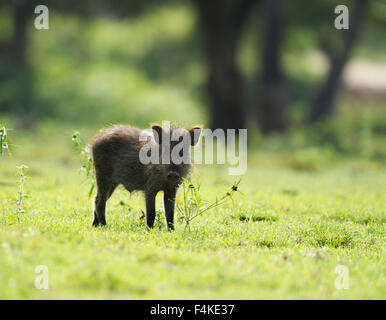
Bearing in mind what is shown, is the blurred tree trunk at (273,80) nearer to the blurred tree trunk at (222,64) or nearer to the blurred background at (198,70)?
the blurred background at (198,70)

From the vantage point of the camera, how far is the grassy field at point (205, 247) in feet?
17.2

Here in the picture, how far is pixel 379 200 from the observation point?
11.4m

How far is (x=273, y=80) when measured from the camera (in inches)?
968

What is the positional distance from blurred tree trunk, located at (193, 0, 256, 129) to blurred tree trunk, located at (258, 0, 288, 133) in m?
1.42

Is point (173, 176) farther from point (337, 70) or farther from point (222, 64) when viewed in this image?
point (337, 70)

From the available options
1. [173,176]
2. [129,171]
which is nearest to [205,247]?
[173,176]

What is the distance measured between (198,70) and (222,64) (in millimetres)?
11966

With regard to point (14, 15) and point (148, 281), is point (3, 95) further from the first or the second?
point (148, 281)

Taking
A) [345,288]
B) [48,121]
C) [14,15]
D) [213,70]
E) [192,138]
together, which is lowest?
[345,288]

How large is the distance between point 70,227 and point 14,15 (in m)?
24.6

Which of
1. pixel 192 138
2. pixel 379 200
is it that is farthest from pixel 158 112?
pixel 192 138

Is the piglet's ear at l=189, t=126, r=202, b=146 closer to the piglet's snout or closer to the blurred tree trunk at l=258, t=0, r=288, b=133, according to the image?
the piglet's snout

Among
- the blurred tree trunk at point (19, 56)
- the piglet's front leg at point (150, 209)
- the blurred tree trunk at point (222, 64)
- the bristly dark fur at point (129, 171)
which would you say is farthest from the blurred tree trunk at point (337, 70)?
the piglet's front leg at point (150, 209)

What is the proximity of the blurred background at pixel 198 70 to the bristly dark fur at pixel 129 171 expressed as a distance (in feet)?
43.1
